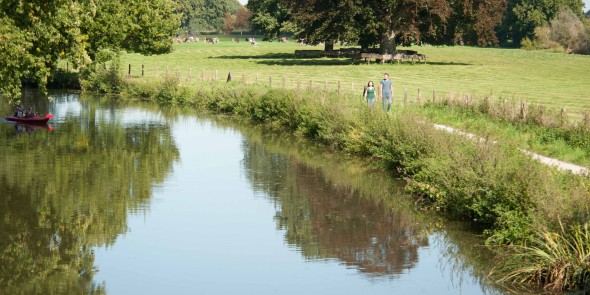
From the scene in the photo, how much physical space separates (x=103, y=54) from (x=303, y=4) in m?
26.1

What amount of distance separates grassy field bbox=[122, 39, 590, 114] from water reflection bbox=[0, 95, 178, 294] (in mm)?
13174

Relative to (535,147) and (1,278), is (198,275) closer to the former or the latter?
(1,278)

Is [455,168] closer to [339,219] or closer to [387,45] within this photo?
[339,219]

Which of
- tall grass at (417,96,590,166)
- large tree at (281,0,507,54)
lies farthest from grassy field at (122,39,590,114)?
tall grass at (417,96,590,166)

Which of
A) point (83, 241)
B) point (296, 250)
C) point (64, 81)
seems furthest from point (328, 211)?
point (64, 81)

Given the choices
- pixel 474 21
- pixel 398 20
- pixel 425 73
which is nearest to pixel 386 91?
pixel 425 73

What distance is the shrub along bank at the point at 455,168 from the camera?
18.2 metres

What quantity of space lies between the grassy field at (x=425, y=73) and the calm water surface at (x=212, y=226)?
1571 centimetres

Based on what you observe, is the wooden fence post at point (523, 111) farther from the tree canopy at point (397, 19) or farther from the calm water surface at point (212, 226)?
the tree canopy at point (397, 19)

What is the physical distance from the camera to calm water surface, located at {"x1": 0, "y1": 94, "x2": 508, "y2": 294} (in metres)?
18.5

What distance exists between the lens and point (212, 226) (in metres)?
23.3

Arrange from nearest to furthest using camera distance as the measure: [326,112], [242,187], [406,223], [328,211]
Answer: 1. [406,223]
2. [328,211]
3. [242,187]
4. [326,112]

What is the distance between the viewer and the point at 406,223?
23547 mm

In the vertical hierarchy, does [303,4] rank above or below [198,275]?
above
